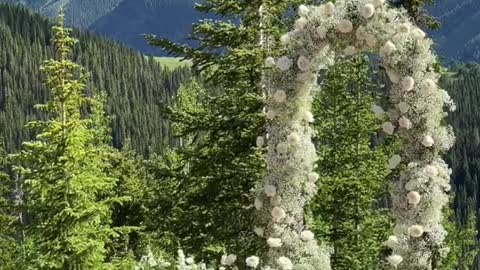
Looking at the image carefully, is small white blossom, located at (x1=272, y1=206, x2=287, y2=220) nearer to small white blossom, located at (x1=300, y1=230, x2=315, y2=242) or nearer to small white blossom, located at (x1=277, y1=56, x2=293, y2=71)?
small white blossom, located at (x1=300, y1=230, x2=315, y2=242)

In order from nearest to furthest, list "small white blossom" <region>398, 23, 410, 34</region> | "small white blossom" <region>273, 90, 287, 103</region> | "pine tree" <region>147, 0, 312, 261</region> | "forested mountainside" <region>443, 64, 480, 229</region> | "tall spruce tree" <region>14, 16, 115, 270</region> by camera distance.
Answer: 1. "small white blossom" <region>398, 23, 410, 34</region>
2. "small white blossom" <region>273, 90, 287, 103</region>
3. "pine tree" <region>147, 0, 312, 261</region>
4. "tall spruce tree" <region>14, 16, 115, 270</region>
5. "forested mountainside" <region>443, 64, 480, 229</region>

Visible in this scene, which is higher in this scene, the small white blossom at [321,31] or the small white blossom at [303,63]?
the small white blossom at [321,31]

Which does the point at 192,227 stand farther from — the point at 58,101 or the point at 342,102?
the point at 342,102

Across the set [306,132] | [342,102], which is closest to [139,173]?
[342,102]

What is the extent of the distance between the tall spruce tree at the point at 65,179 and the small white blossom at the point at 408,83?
1209 centimetres

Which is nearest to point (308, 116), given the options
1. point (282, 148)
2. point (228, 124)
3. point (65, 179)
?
point (282, 148)

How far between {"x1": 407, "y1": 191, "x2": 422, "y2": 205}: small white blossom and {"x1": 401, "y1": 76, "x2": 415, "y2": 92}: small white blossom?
95 cm

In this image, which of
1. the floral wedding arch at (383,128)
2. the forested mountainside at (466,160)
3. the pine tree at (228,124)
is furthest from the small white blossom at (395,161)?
the forested mountainside at (466,160)

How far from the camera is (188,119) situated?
14430mm

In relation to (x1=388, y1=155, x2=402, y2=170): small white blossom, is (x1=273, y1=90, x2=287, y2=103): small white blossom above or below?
above

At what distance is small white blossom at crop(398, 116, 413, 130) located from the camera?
269 inches

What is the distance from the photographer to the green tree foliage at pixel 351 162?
21.6m

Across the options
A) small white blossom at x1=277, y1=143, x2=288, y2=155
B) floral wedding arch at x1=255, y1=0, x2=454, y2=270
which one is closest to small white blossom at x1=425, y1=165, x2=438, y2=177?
floral wedding arch at x1=255, y1=0, x2=454, y2=270

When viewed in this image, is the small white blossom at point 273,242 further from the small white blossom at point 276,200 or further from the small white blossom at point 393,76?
the small white blossom at point 393,76
